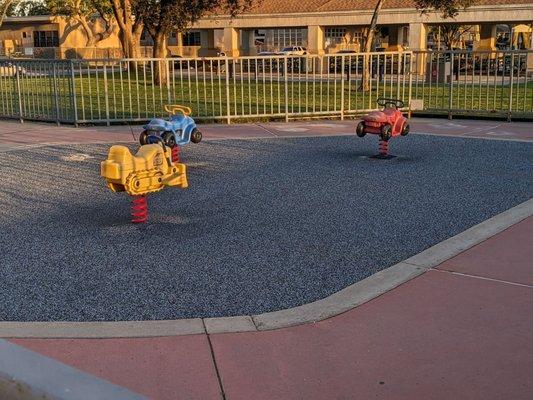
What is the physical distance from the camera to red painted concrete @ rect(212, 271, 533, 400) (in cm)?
386

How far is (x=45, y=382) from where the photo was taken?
10.6 ft

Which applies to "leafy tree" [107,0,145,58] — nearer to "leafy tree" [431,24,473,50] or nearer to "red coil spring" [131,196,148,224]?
"red coil spring" [131,196,148,224]

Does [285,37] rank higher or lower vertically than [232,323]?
higher

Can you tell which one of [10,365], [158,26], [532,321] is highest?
[158,26]

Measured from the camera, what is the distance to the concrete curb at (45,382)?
9.95 feet

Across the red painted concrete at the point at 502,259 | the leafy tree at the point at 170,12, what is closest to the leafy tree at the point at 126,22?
the leafy tree at the point at 170,12

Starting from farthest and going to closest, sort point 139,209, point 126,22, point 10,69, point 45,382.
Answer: point 126,22
point 10,69
point 139,209
point 45,382

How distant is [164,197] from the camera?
8766mm

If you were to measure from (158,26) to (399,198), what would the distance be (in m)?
28.8

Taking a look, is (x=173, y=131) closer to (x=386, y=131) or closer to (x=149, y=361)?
(x=386, y=131)

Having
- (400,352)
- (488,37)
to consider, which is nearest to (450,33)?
(488,37)

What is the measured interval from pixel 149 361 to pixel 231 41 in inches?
2365

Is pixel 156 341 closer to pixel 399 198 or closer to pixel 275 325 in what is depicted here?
pixel 275 325

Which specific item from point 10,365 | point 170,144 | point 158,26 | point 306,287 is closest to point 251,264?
point 306,287
